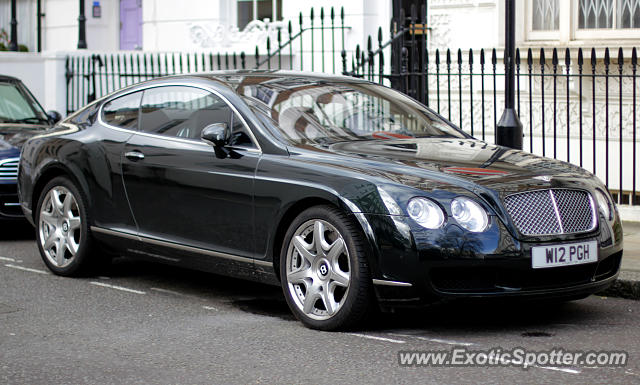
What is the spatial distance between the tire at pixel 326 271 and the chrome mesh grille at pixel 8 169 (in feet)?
14.8

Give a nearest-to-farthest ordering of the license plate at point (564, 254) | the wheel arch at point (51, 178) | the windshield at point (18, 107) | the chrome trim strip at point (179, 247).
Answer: the license plate at point (564, 254) < the chrome trim strip at point (179, 247) < the wheel arch at point (51, 178) < the windshield at point (18, 107)

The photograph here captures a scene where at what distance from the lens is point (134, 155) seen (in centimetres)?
755

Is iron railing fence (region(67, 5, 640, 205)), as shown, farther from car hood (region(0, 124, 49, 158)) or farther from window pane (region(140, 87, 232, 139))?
window pane (region(140, 87, 232, 139))

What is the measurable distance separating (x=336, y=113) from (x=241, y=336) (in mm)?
1743

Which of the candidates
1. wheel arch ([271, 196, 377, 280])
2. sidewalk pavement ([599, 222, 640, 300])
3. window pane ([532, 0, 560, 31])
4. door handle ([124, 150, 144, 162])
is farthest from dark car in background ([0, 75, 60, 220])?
window pane ([532, 0, 560, 31])

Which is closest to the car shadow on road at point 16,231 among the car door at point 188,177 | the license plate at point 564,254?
the car door at point 188,177

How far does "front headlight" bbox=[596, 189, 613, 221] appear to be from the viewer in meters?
6.46

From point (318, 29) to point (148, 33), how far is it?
4.19 m

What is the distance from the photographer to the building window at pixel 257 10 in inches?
738

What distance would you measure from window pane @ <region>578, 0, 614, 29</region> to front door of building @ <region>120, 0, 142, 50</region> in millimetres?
12301

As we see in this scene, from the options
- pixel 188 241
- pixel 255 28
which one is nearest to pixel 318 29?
pixel 255 28

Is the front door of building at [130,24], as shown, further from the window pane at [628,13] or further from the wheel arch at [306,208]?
the wheel arch at [306,208]

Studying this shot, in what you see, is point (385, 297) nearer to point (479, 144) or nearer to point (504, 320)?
point (504, 320)

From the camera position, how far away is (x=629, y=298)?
24.1ft
